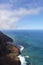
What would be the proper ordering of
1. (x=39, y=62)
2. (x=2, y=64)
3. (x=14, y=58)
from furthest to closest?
(x=39, y=62), (x=14, y=58), (x=2, y=64)

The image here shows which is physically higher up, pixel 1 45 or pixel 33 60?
pixel 1 45

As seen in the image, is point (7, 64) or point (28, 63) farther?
point (28, 63)

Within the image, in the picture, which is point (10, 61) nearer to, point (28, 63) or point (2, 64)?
point (2, 64)

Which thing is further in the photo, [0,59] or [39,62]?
[39,62]

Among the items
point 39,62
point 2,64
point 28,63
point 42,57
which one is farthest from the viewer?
point 42,57

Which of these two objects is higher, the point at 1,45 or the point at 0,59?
the point at 1,45

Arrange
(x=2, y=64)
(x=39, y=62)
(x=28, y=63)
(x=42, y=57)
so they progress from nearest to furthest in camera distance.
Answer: (x=2, y=64) < (x=28, y=63) < (x=39, y=62) < (x=42, y=57)

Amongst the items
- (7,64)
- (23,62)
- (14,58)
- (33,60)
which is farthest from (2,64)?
(33,60)

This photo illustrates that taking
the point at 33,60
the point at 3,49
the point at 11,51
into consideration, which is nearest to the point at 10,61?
the point at 3,49

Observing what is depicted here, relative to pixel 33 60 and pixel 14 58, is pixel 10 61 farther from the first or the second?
pixel 33 60
